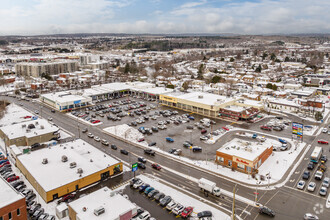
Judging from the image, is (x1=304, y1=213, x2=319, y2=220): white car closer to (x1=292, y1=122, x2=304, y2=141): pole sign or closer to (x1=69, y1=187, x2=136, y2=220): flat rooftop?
(x1=69, y1=187, x2=136, y2=220): flat rooftop

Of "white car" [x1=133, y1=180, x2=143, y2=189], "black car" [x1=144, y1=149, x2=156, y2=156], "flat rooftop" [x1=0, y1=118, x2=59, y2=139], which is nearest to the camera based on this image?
"white car" [x1=133, y1=180, x2=143, y2=189]

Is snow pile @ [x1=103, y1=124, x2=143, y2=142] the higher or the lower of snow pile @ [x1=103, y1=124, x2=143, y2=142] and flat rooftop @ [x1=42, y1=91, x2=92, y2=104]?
the lower

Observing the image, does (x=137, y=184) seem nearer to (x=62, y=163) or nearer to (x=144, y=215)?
(x=144, y=215)

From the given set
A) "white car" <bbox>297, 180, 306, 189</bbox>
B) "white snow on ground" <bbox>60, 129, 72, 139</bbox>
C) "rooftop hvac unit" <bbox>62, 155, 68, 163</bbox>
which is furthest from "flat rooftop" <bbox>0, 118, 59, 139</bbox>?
"white car" <bbox>297, 180, 306, 189</bbox>

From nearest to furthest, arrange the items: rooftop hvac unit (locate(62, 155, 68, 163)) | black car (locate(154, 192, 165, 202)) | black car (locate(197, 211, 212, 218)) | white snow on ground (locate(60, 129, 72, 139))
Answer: black car (locate(197, 211, 212, 218))
black car (locate(154, 192, 165, 202))
rooftop hvac unit (locate(62, 155, 68, 163))
white snow on ground (locate(60, 129, 72, 139))

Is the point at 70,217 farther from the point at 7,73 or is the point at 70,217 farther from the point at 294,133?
the point at 7,73

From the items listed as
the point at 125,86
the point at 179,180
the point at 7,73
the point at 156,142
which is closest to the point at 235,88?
the point at 125,86

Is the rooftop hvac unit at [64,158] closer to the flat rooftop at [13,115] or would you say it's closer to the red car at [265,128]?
the flat rooftop at [13,115]
